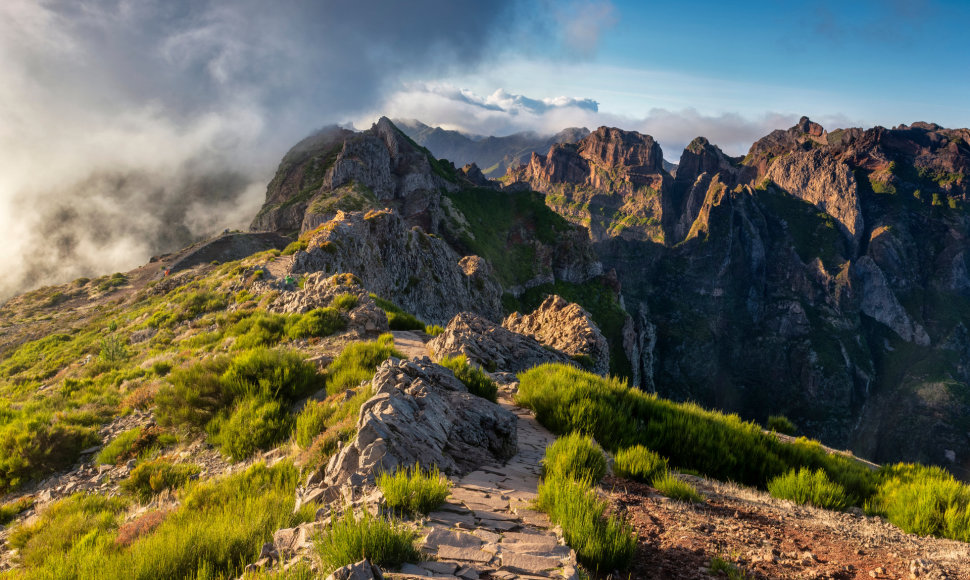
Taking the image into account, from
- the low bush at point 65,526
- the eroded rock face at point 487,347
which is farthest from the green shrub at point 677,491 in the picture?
the eroded rock face at point 487,347

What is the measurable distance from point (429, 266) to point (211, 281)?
22747 mm

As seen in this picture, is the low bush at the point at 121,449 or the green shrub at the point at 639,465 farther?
the low bush at the point at 121,449

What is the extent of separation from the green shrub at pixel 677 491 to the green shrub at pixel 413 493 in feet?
9.99

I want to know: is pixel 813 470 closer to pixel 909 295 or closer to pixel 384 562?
pixel 384 562

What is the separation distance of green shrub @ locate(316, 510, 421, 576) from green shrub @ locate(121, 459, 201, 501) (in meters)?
4.51

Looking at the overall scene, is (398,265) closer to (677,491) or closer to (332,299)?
(332,299)

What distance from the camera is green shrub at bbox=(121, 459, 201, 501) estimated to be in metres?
6.21

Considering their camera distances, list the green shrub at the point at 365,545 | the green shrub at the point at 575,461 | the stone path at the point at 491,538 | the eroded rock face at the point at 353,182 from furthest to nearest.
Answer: the eroded rock face at the point at 353,182 < the green shrub at the point at 575,461 < the stone path at the point at 491,538 < the green shrub at the point at 365,545

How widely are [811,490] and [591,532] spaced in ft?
15.1

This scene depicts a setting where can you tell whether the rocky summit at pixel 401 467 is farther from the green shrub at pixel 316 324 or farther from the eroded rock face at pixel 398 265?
the eroded rock face at pixel 398 265

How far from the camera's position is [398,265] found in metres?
41.5

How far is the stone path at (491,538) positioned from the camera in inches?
123

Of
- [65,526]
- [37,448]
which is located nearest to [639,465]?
[65,526]

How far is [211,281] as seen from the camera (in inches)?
1075
